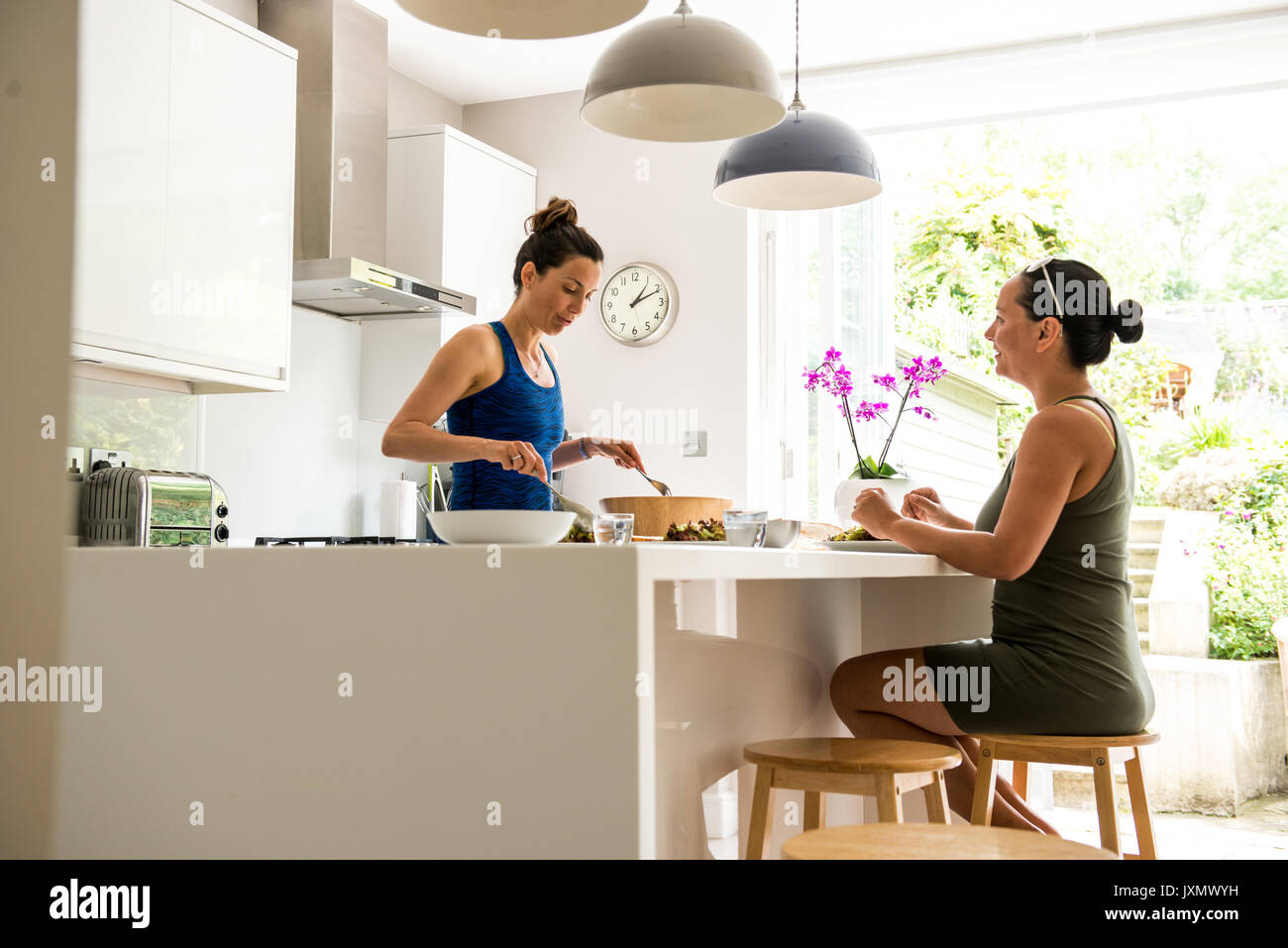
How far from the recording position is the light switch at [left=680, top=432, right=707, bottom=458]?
15.4ft

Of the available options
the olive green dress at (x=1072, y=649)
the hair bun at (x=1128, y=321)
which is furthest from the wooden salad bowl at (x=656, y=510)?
the hair bun at (x=1128, y=321)

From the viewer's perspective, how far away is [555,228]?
2.59 meters

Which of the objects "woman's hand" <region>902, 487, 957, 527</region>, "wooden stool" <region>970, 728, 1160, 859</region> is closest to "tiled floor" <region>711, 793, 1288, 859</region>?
"wooden stool" <region>970, 728, 1160, 859</region>

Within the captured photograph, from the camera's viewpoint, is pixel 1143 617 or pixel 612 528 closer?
pixel 612 528

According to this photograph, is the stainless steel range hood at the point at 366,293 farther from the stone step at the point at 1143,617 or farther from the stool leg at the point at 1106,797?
the stone step at the point at 1143,617

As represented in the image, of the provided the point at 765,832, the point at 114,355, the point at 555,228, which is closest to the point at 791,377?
the point at 555,228

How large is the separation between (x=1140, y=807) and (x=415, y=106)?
3850 millimetres

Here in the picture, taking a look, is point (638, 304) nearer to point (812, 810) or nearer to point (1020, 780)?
point (1020, 780)

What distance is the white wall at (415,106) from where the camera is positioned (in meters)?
4.71

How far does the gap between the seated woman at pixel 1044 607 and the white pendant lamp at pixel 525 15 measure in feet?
3.05

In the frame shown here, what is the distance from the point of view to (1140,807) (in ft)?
7.50

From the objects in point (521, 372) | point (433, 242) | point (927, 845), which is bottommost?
point (927, 845)

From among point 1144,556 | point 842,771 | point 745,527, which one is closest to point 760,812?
point 842,771

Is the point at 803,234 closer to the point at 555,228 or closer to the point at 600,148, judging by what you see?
the point at 600,148
